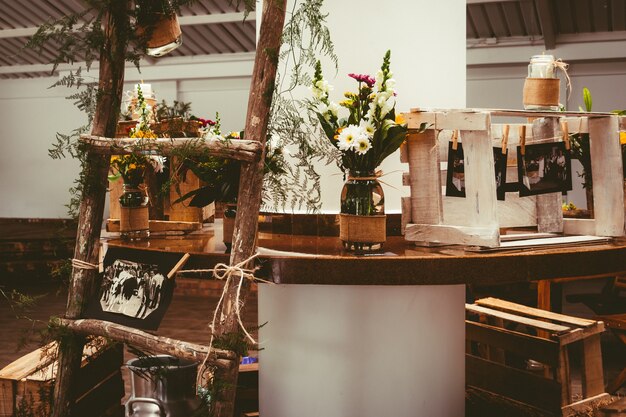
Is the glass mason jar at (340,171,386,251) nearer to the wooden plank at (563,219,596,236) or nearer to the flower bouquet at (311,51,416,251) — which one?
the flower bouquet at (311,51,416,251)

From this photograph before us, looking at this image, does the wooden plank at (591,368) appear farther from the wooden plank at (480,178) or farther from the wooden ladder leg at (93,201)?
the wooden ladder leg at (93,201)

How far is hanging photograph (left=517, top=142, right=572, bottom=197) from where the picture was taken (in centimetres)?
246

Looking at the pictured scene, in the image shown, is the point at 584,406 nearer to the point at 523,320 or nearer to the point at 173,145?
the point at 523,320

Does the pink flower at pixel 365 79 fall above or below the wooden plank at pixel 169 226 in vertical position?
above

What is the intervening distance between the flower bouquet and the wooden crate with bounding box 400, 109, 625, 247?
10 centimetres

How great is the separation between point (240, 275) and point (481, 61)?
35.5ft

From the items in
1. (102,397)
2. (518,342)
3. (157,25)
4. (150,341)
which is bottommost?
(102,397)

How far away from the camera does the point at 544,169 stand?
8.13 ft

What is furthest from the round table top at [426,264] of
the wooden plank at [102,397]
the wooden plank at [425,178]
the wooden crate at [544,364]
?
the wooden crate at [544,364]

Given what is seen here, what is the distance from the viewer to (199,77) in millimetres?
14078

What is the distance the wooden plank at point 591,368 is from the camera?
3021 millimetres

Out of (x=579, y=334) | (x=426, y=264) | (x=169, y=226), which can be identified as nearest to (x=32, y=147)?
(x=169, y=226)

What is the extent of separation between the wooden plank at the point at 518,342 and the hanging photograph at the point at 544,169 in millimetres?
841

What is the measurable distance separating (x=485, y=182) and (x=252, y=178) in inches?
29.4
